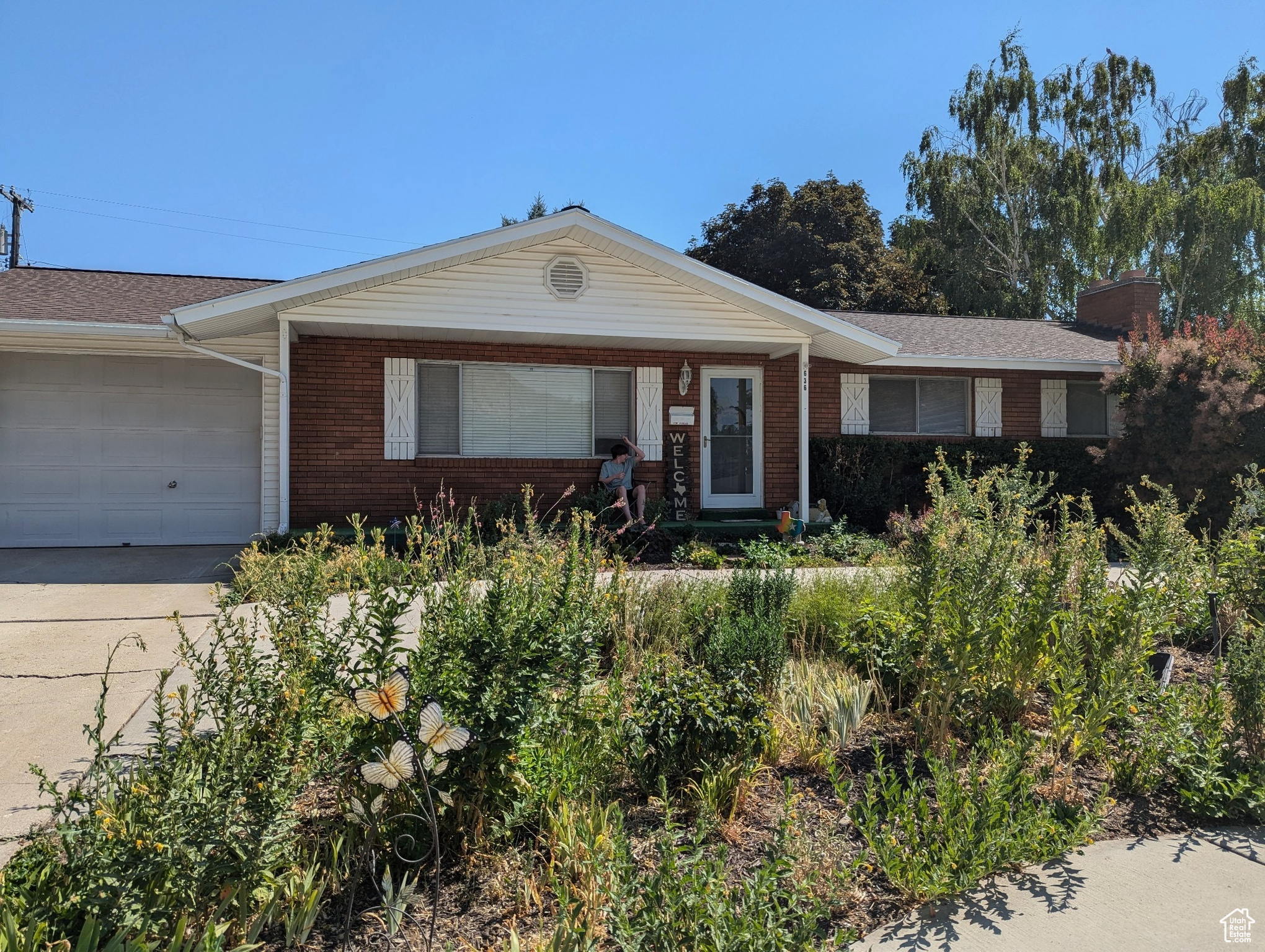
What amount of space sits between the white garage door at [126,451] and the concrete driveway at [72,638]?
1.80 feet

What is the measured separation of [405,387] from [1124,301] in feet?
48.6

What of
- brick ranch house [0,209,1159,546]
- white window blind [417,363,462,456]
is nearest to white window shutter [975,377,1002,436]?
brick ranch house [0,209,1159,546]

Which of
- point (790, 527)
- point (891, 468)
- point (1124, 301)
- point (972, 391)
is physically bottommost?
point (790, 527)

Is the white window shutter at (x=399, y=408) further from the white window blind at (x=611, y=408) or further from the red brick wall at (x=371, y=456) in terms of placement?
the white window blind at (x=611, y=408)

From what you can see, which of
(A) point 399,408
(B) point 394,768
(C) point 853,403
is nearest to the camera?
(B) point 394,768

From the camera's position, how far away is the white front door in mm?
12289

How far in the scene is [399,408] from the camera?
35.7ft

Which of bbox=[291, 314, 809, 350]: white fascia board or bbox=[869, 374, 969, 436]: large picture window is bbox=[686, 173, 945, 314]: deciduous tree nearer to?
bbox=[869, 374, 969, 436]: large picture window

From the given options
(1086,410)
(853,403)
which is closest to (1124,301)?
(1086,410)

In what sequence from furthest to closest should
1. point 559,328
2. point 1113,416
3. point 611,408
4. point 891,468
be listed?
point 1113,416
point 891,468
point 611,408
point 559,328

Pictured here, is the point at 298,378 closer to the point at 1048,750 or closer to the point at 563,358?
the point at 563,358

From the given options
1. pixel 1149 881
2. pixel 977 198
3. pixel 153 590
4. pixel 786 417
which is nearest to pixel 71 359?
pixel 153 590

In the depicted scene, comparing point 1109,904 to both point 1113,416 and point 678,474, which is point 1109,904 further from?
point 1113,416

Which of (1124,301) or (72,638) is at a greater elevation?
(1124,301)
